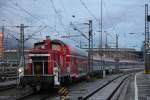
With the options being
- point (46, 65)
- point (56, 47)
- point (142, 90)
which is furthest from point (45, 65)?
point (142, 90)

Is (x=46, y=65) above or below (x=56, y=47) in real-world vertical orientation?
below

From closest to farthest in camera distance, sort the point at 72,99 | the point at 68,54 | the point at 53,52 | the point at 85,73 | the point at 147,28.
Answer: the point at 72,99 → the point at 53,52 → the point at 68,54 → the point at 85,73 → the point at 147,28

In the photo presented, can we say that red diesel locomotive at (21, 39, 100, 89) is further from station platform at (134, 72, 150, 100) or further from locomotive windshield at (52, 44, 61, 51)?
station platform at (134, 72, 150, 100)

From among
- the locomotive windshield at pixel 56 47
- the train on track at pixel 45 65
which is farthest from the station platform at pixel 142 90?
the locomotive windshield at pixel 56 47

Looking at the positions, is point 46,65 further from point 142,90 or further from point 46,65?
point 142,90

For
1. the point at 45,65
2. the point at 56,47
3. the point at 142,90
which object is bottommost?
the point at 142,90

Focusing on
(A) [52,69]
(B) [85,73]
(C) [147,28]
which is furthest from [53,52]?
(C) [147,28]

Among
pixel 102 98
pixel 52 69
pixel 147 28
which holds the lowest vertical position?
pixel 102 98

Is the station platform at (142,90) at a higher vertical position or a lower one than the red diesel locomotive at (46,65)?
lower

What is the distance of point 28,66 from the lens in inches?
1112

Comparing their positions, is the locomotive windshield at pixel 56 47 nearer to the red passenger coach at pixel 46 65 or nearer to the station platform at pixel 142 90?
the red passenger coach at pixel 46 65

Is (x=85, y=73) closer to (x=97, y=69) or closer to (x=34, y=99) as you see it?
(x=97, y=69)

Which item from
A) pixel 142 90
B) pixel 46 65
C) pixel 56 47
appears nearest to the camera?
pixel 46 65

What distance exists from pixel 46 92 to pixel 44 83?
124 inches
